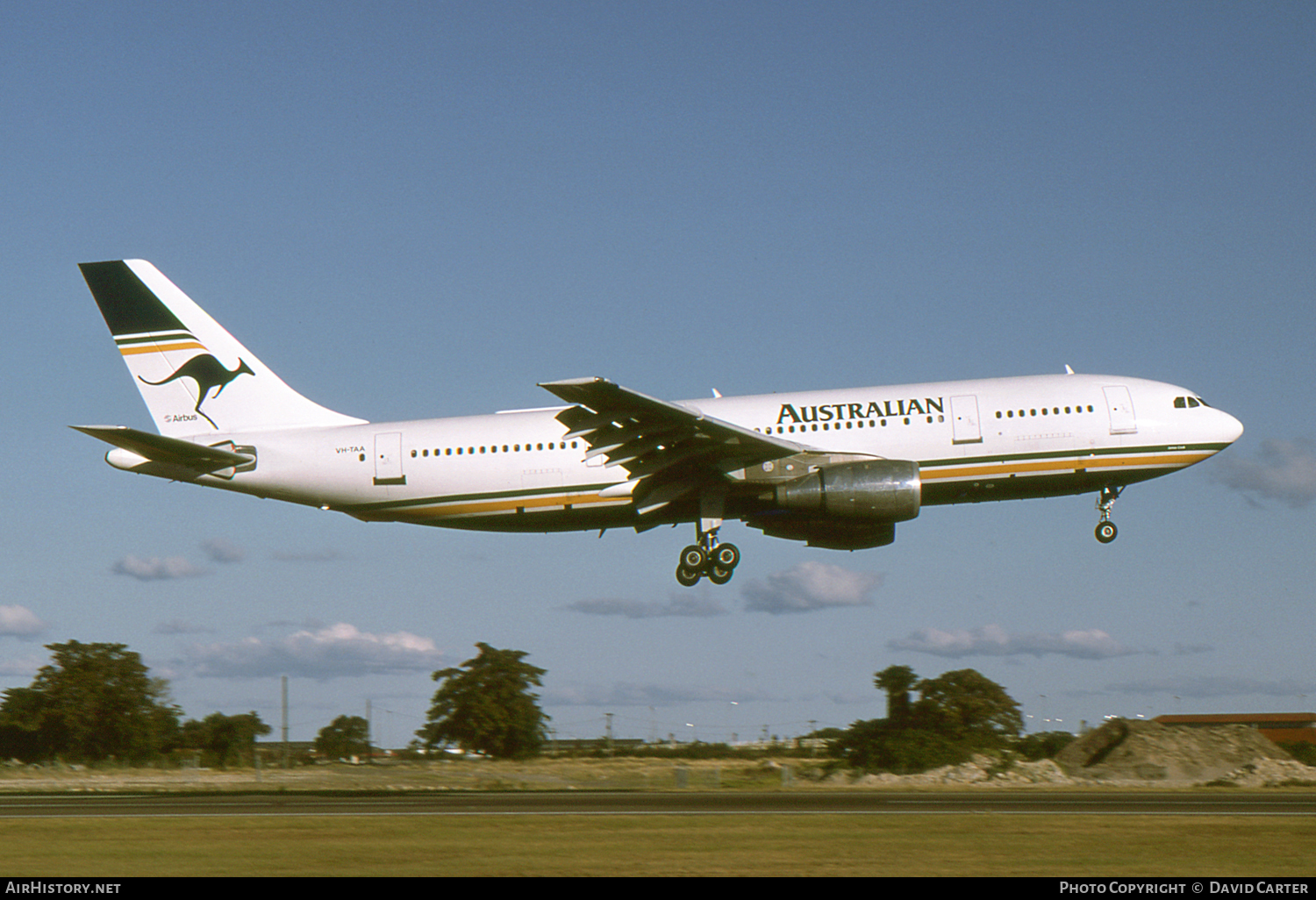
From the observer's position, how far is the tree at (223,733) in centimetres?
6035

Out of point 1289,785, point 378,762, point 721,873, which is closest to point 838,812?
point 721,873

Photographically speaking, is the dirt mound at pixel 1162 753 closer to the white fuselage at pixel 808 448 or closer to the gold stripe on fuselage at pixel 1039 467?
the white fuselage at pixel 808 448

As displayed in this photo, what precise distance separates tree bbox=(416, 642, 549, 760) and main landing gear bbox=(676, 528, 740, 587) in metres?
23.2

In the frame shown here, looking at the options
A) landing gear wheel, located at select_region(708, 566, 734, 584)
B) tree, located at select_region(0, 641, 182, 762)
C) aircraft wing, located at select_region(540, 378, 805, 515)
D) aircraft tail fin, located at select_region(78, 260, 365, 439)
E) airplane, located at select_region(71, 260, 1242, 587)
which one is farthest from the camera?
tree, located at select_region(0, 641, 182, 762)

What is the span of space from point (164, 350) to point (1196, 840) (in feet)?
89.4

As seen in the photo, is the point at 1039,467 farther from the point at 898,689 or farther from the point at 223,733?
the point at 223,733

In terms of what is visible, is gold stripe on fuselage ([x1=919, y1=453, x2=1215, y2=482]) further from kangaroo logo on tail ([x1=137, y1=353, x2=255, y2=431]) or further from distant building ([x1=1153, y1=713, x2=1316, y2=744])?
distant building ([x1=1153, y1=713, x2=1316, y2=744])

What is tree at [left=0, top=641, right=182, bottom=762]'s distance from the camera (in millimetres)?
60219

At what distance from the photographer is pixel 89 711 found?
60719mm

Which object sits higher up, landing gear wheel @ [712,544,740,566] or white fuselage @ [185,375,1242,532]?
white fuselage @ [185,375,1242,532]

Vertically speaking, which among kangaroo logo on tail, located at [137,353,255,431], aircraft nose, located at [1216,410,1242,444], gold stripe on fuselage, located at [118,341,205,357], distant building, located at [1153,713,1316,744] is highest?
gold stripe on fuselage, located at [118,341,205,357]

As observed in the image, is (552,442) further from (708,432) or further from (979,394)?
(979,394)

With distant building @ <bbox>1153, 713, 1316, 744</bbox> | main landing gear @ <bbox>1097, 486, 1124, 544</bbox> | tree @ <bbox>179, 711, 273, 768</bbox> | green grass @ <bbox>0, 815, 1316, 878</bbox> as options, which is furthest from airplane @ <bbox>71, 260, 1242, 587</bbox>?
distant building @ <bbox>1153, 713, 1316, 744</bbox>
